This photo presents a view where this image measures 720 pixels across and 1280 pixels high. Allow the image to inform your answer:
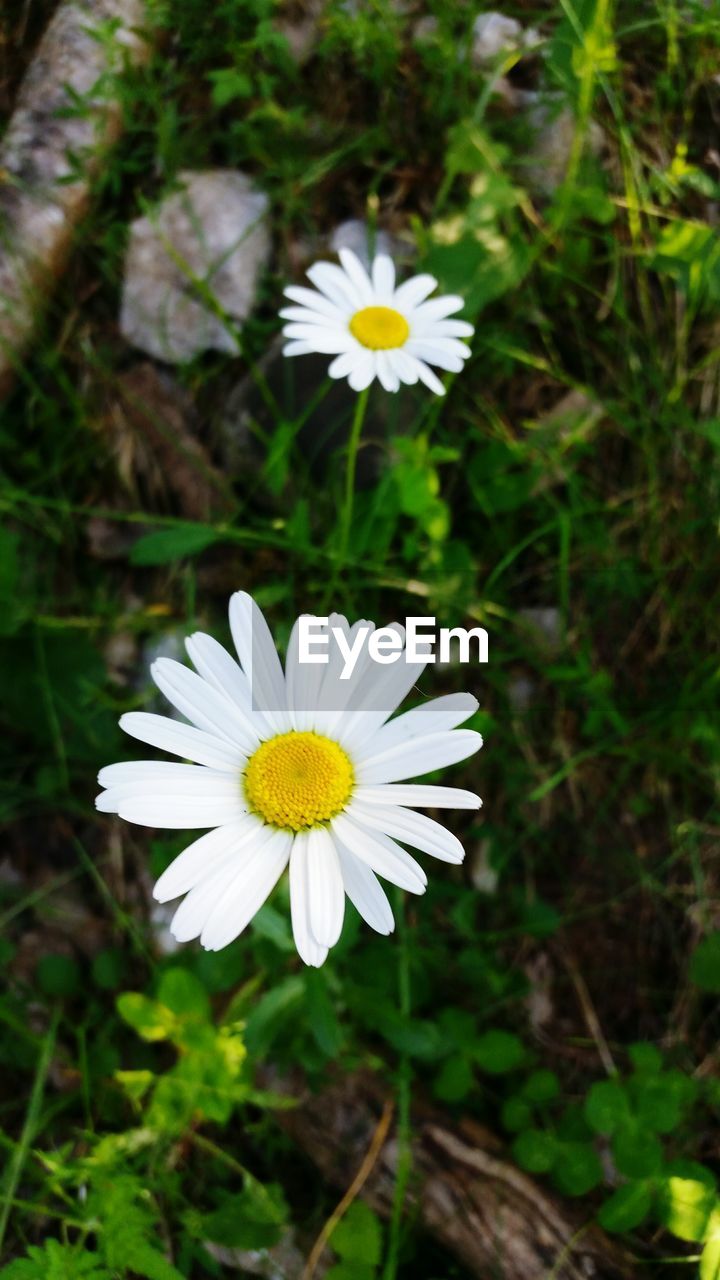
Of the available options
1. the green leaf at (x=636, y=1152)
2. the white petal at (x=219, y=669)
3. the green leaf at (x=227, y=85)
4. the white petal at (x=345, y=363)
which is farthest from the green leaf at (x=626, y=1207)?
the green leaf at (x=227, y=85)

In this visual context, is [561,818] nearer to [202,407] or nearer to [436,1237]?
[436,1237]

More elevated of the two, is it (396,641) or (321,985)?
(396,641)

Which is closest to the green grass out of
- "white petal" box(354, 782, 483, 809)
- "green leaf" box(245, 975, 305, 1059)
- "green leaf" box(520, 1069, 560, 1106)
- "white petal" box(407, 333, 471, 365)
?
"green leaf" box(520, 1069, 560, 1106)

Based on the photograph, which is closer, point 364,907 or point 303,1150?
point 364,907

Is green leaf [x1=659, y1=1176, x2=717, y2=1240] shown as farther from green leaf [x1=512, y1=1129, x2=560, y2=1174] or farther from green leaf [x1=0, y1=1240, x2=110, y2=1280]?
green leaf [x1=0, y1=1240, x2=110, y2=1280]

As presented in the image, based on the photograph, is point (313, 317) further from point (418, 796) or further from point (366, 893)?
point (366, 893)

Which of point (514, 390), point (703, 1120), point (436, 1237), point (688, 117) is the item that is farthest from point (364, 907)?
point (688, 117)

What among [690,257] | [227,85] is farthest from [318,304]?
[690,257]
